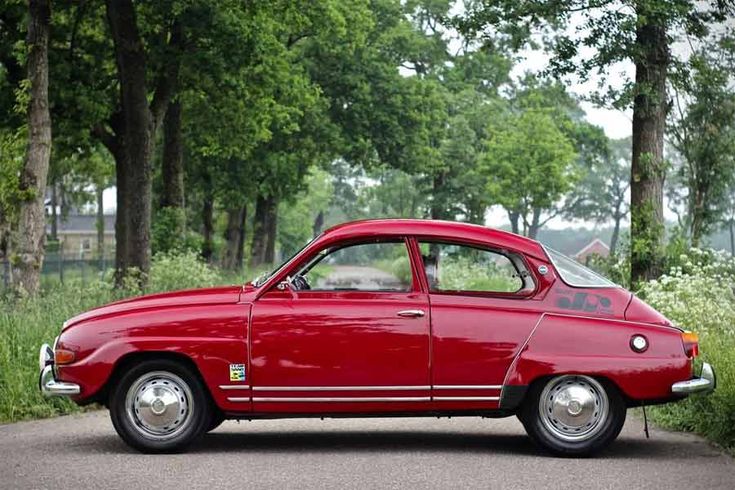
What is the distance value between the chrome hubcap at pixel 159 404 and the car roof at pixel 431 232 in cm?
153

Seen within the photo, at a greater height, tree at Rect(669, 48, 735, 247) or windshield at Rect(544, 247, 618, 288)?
tree at Rect(669, 48, 735, 247)

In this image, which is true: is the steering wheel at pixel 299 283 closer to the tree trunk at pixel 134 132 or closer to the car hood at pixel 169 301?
the car hood at pixel 169 301

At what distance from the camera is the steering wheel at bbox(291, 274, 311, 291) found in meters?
10.2

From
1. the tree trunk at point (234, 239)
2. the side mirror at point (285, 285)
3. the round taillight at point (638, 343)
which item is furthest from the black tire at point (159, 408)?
the tree trunk at point (234, 239)

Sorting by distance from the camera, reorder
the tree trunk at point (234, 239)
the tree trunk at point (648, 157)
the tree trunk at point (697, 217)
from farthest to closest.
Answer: the tree trunk at point (234, 239), the tree trunk at point (697, 217), the tree trunk at point (648, 157)

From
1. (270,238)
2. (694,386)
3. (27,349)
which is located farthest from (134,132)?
(270,238)

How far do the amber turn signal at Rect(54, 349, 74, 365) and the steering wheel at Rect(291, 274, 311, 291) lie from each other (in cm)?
170

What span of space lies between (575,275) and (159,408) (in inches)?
126

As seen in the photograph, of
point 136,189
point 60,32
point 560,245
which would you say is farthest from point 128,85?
point 560,245

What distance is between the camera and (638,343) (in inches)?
394

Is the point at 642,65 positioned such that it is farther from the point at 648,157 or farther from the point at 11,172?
the point at 11,172

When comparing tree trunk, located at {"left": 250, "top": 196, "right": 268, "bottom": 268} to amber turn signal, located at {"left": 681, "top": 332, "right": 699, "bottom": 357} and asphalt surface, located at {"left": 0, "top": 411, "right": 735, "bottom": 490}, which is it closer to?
asphalt surface, located at {"left": 0, "top": 411, "right": 735, "bottom": 490}

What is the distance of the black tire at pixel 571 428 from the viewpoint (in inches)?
392

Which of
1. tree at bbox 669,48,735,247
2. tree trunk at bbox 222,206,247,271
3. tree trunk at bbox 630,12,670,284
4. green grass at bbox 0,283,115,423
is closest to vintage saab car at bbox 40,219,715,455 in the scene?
green grass at bbox 0,283,115,423
